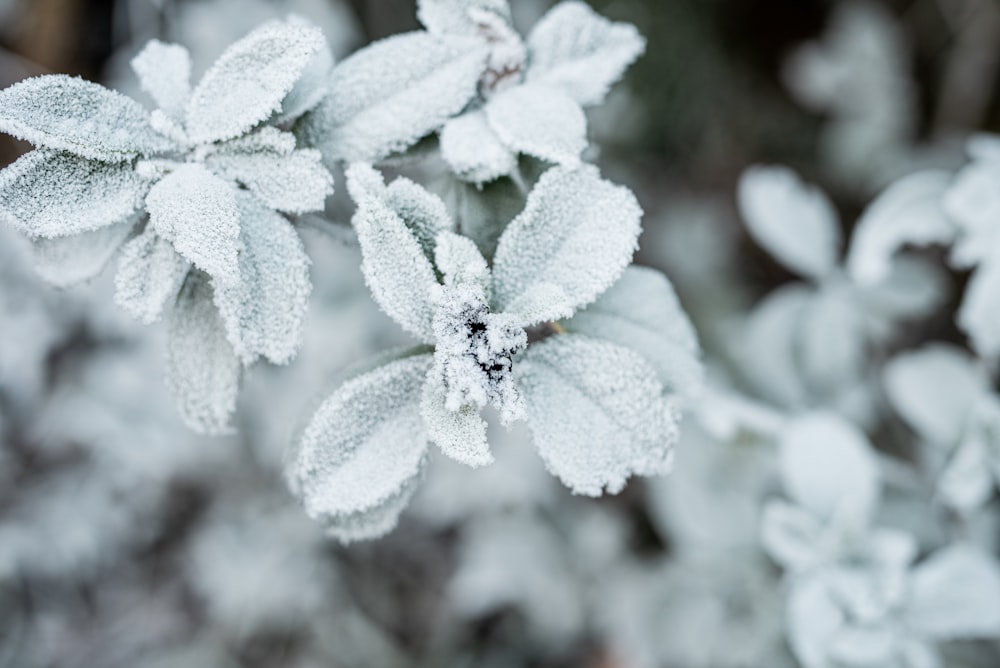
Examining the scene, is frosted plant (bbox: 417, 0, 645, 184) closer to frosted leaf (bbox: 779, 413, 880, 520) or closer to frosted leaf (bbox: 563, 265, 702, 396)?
frosted leaf (bbox: 563, 265, 702, 396)

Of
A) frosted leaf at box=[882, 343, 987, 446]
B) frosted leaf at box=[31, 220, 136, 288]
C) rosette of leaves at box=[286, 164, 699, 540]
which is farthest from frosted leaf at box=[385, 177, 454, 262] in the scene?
frosted leaf at box=[882, 343, 987, 446]

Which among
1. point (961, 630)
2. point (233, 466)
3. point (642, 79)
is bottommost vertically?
point (233, 466)

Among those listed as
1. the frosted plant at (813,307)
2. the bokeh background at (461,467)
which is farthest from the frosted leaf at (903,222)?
the bokeh background at (461,467)

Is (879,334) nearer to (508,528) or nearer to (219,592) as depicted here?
(508,528)

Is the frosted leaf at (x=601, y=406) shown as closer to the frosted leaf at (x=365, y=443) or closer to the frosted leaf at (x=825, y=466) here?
the frosted leaf at (x=365, y=443)

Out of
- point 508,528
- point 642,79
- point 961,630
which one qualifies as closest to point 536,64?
point 961,630
